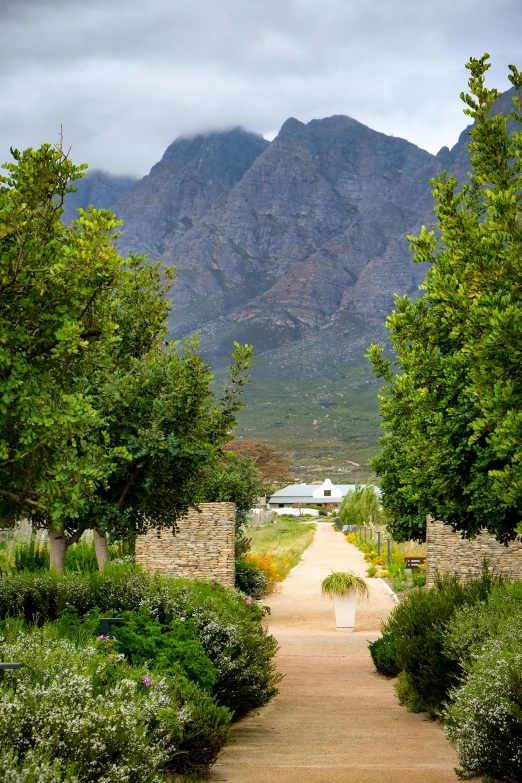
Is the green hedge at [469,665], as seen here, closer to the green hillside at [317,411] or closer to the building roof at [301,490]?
the green hillside at [317,411]

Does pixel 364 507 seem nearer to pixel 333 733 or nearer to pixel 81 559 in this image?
pixel 81 559

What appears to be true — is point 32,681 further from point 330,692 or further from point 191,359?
point 191,359

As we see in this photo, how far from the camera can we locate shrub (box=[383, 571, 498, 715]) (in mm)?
9797

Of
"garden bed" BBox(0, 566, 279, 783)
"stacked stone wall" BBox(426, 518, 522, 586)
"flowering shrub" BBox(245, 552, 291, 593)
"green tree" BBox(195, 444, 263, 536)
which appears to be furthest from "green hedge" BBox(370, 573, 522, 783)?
"flowering shrub" BBox(245, 552, 291, 593)

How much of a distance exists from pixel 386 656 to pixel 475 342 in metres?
7.31

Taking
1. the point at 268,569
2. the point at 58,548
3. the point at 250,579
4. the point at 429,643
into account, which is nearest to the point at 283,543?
the point at 268,569

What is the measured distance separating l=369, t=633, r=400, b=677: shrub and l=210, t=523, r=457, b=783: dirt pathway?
250mm

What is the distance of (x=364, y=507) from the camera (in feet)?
180

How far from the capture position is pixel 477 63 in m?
8.64

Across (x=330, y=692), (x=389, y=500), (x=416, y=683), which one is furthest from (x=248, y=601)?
(x=389, y=500)

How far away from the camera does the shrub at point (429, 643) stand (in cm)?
980

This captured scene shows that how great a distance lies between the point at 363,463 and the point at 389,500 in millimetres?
84867

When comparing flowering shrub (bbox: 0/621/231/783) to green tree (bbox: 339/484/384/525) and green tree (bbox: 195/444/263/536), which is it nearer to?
green tree (bbox: 195/444/263/536)

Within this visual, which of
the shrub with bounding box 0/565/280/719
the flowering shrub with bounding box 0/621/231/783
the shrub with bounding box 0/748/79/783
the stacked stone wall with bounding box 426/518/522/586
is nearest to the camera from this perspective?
the shrub with bounding box 0/748/79/783
